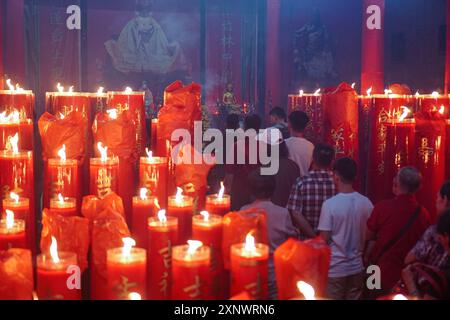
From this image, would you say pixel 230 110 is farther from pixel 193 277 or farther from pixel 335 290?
pixel 193 277

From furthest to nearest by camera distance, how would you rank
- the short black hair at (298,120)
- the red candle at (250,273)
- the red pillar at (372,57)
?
the red pillar at (372,57)
the short black hair at (298,120)
the red candle at (250,273)

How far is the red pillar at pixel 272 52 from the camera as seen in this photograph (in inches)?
368

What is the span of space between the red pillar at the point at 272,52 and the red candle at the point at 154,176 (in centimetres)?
656

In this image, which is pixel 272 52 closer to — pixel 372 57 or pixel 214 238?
pixel 372 57

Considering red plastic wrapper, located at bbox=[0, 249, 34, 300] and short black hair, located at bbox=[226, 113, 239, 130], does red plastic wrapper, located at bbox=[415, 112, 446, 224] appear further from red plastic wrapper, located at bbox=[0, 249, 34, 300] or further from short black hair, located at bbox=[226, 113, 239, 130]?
red plastic wrapper, located at bbox=[0, 249, 34, 300]

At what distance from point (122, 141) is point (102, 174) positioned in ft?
1.05

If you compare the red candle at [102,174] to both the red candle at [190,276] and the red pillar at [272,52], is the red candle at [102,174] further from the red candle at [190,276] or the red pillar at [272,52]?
the red pillar at [272,52]

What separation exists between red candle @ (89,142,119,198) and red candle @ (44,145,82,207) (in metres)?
0.08

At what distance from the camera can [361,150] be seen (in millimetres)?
4289

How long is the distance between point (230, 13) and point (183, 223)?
8.15 metres

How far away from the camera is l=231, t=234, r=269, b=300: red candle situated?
173cm

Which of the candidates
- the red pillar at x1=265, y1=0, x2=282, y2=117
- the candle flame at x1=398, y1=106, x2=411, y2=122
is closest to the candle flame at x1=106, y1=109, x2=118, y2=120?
the candle flame at x1=398, y1=106, x2=411, y2=122

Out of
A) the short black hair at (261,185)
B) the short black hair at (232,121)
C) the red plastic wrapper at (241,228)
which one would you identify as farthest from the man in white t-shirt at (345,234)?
the short black hair at (232,121)
